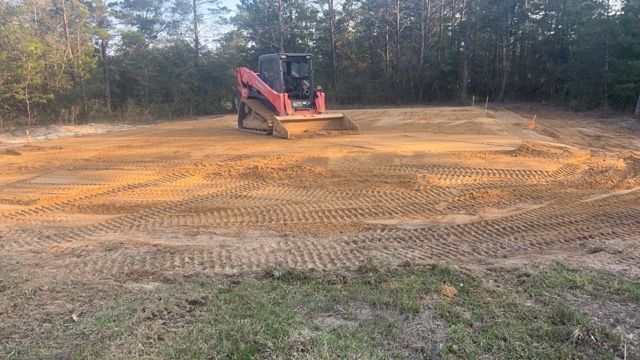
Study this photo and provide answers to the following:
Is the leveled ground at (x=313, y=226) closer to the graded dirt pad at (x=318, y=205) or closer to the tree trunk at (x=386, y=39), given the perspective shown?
the graded dirt pad at (x=318, y=205)

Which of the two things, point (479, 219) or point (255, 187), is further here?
point (255, 187)

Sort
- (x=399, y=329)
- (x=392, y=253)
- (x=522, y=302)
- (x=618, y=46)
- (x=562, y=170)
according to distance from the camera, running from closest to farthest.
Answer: (x=399, y=329) < (x=522, y=302) < (x=392, y=253) < (x=562, y=170) < (x=618, y=46)

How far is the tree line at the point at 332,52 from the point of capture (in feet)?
70.1

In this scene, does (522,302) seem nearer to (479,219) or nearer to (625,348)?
(625,348)

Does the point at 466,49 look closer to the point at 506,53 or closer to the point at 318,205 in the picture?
the point at 506,53

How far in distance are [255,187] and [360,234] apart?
3098 millimetres

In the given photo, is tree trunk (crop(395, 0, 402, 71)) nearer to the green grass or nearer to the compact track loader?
the compact track loader

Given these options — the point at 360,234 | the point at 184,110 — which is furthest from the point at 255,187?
the point at 184,110

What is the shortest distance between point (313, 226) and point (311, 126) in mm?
8401

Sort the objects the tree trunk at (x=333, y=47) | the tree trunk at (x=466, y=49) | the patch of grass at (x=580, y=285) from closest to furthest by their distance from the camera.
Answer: the patch of grass at (x=580, y=285) < the tree trunk at (x=466, y=49) < the tree trunk at (x=333, y=47)

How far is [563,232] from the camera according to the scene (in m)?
5.84

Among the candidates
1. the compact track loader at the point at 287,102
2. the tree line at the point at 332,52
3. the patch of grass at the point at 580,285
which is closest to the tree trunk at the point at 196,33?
the tree line at the point at 332,52

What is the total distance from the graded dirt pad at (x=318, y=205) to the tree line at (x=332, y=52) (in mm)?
9891

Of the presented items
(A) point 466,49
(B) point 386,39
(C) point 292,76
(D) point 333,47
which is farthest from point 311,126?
(B) point 386,39
